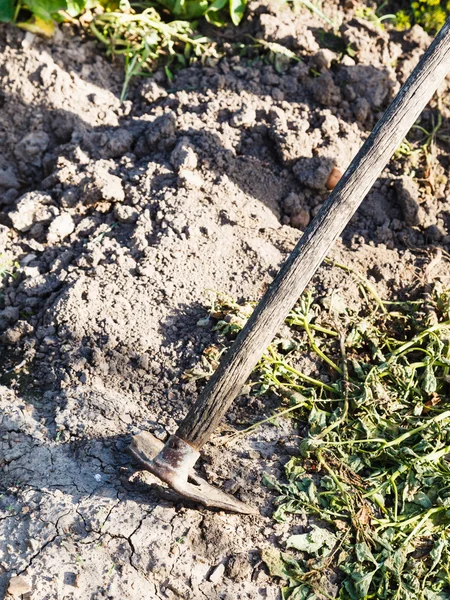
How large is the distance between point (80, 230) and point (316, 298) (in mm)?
1240

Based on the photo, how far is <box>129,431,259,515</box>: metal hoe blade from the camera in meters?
2.80

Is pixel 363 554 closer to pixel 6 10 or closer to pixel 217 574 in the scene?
pixel 217 574

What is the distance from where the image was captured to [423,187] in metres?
4.11

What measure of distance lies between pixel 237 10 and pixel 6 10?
1.33m

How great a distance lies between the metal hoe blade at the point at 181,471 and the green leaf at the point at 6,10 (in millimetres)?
2717

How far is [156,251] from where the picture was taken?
3596 millimetres

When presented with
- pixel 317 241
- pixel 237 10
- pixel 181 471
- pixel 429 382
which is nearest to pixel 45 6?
pixel 237 10

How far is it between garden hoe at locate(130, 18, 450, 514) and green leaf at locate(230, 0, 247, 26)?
1761 mm

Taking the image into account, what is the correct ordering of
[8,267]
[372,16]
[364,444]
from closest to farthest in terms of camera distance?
[364,444]
[8,267]
[372,16]

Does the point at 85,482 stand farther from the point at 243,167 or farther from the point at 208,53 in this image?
the point at 208,53

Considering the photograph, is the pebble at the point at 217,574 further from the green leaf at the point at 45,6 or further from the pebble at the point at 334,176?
the green leaf at the point at 45,6


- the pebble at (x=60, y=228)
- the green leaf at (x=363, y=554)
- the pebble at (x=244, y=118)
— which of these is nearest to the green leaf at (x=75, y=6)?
the pebble at (x=244, y=118)

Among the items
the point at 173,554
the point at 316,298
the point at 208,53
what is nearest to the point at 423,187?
the point at 316,298

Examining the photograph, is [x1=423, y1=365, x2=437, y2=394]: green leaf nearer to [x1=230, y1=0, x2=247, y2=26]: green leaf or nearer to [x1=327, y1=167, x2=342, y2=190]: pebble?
[x1=327, y1=167, x2=342, y2=190]: pebble
